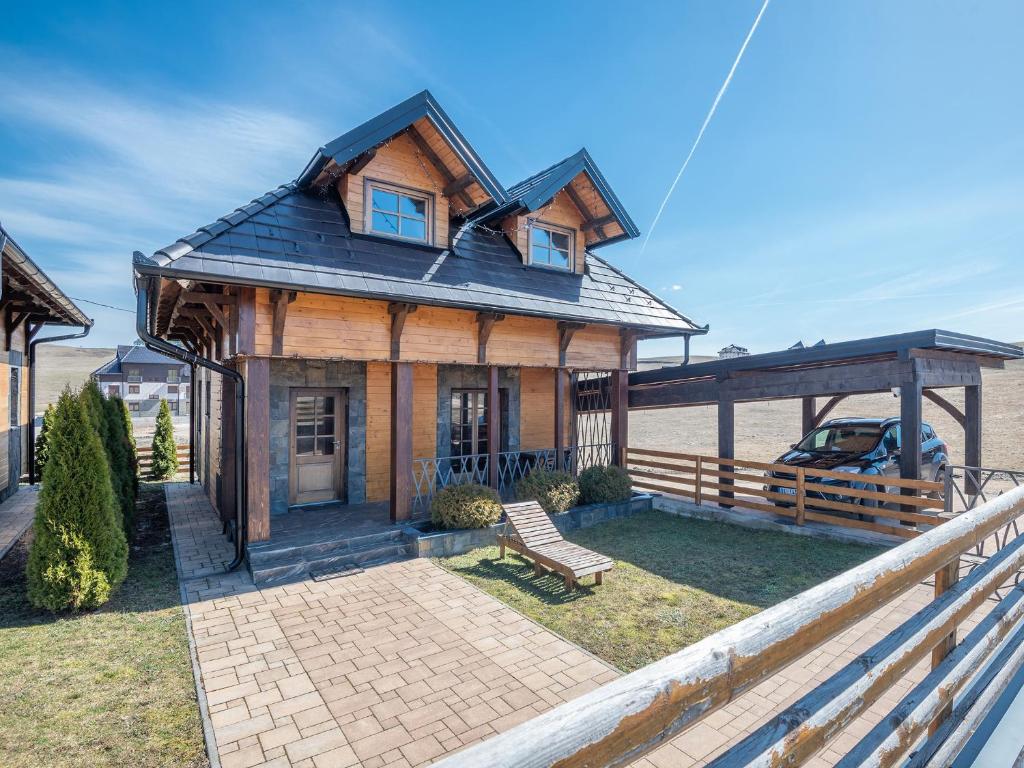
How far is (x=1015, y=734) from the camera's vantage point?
80.7 inches

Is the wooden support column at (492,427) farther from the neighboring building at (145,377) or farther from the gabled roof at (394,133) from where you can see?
the neighboring building at (145,377)

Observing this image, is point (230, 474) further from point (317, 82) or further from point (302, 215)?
point (317, 82)

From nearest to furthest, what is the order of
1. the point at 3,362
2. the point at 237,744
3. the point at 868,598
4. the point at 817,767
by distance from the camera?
the point at 868,598, the point at 817,767, the point at 237,744, the point at 3,362

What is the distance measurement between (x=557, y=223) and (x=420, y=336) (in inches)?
181

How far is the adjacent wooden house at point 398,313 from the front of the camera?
7.08m

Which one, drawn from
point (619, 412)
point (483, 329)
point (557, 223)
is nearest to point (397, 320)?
point (483, 329)

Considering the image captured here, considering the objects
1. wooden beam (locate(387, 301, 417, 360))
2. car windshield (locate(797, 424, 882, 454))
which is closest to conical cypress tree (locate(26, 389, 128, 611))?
wooden beam (locate(387, 301, 417, 360))

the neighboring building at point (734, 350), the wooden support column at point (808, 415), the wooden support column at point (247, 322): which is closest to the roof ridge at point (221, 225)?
the wooden support column at point (247, 322)

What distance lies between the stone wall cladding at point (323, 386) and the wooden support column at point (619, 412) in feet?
18.0

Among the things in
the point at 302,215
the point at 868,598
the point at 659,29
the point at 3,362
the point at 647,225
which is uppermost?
the point at 659,29

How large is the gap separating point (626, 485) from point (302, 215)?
779 cm

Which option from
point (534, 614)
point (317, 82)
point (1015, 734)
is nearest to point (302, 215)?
point (317, 82)

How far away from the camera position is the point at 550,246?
436 inches

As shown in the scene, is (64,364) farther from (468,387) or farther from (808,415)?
(808,415)
